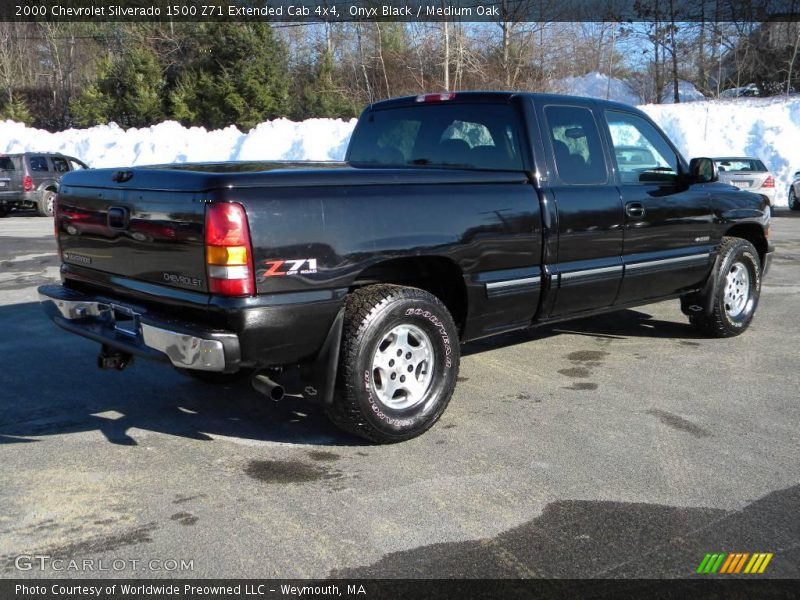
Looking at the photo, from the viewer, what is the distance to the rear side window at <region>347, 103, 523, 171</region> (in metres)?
5.06

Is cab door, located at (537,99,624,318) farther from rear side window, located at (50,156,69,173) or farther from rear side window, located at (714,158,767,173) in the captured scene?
rear side window, located at (50,156,69,173)

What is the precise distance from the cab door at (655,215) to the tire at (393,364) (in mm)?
1840

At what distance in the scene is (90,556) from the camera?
3.03 m

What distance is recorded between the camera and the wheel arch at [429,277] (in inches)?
165

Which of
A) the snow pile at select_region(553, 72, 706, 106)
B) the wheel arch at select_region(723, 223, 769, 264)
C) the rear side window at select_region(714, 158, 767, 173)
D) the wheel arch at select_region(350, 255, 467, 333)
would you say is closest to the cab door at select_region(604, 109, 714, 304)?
the wheel arch at select_region(723, 223, 769, 264)

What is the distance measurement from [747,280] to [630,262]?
1.88 metres

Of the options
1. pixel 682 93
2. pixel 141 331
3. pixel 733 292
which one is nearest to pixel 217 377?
pixel 141 331

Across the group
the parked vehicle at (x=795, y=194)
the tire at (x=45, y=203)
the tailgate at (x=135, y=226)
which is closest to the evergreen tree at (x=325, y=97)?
the tire at (x=45, y=203)

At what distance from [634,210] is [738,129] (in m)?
23.9

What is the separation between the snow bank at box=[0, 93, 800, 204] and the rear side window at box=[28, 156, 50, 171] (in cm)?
588

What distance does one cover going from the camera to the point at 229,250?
355 cm

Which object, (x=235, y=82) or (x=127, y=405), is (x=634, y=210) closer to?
(x=127, y=405)

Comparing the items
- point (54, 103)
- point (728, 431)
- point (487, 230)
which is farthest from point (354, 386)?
point (54, 103)

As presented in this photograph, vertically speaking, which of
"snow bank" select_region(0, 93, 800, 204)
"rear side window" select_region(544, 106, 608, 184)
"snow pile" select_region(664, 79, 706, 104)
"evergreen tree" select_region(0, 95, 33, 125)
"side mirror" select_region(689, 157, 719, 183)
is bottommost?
"side mirror" select_region(689, 157, 719, 183)
